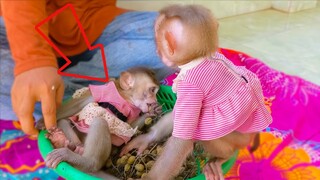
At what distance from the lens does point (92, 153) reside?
69 centimetres

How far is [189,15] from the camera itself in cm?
50

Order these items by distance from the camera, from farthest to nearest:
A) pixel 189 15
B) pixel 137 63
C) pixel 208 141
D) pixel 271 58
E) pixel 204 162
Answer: pixel 271 58 → pixel 137 63 → pixel 204 162 → pixel 208 141 → pixel 189 15

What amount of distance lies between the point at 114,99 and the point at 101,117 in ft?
0.22

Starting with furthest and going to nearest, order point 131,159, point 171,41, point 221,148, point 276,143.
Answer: point 276,143 → point 131,159 → point 221,148 → point 171,41

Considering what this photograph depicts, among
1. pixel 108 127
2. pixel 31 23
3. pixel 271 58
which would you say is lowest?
pixel 271 58

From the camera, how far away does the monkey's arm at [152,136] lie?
2.47ft

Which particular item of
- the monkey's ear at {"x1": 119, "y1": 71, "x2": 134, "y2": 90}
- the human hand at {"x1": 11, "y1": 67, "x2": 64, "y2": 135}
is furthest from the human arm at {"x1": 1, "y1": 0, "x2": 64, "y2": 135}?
the monkey's ear at {"x1": 119, "y1": 71, "x2": 134, "y2": 90}

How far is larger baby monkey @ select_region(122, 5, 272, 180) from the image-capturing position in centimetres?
50

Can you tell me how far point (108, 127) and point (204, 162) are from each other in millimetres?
180

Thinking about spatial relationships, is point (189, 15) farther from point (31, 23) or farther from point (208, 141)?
point (31, 23)

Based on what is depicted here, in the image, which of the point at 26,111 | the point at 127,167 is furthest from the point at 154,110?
the point at 26,111

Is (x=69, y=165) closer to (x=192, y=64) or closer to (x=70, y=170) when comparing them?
(x=70, y=170)

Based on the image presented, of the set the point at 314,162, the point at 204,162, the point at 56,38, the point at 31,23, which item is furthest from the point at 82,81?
the point at 314,162

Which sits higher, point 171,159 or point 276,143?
point 171,159
